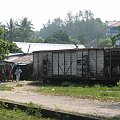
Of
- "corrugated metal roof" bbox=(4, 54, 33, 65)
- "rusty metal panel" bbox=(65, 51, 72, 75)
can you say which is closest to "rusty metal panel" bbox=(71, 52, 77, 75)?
"rusty metal panel" bbox=(65, 51, 72, 75)

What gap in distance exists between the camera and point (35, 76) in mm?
35719

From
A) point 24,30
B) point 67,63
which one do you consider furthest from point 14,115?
point 24,30

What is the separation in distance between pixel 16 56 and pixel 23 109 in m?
31.6

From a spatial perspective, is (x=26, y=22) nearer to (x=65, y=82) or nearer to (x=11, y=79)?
(x=11, y=79)

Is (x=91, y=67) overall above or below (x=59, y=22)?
below

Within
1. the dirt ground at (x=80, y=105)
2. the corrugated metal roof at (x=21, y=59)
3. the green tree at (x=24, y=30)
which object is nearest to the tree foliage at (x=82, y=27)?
the green tree at (x=24, y=30)

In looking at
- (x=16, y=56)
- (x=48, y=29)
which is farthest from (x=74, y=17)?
(x=16, y=56)

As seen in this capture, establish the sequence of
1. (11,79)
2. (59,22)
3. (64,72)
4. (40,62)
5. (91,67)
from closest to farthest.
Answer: (91,67) → (64,72) → (40,62) → (11,79) → (59,22)

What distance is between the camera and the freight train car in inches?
1141

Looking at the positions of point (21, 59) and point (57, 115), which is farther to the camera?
point (21, 59)

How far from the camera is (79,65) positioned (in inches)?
1234

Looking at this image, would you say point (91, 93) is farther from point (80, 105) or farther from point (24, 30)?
point (24, 30)

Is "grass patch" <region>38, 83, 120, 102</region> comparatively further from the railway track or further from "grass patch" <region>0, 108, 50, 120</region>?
"grass patch" <region>0, 108, 50, 120</region>

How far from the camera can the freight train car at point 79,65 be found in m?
29.0
